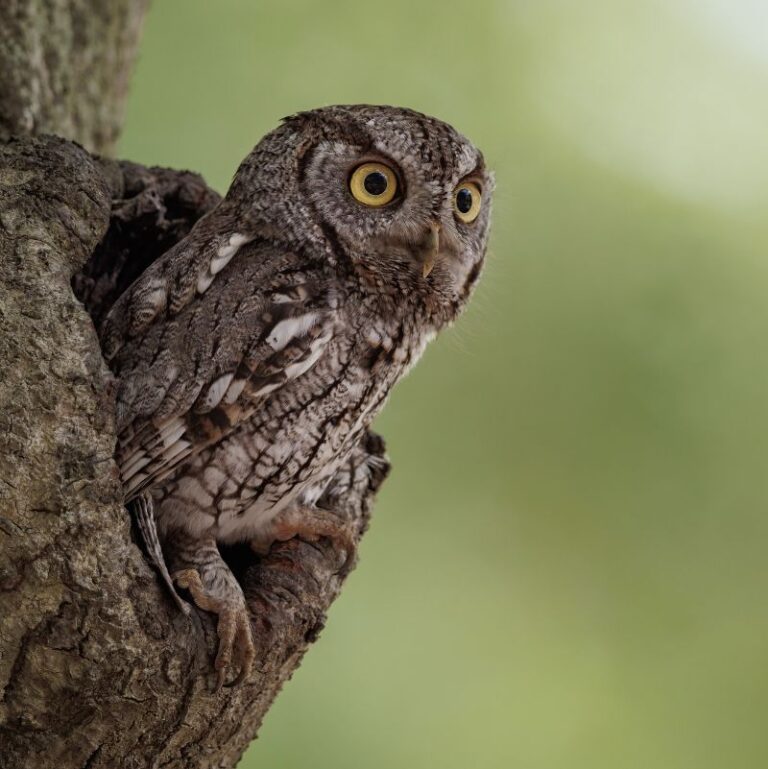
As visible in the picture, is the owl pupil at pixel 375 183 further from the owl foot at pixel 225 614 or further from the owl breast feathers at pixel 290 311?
the owl foot at pixel 225 614

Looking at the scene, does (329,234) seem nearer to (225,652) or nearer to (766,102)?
(225,652)

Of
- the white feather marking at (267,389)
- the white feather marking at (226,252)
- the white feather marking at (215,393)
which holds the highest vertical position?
the white feather marking at (226,252)

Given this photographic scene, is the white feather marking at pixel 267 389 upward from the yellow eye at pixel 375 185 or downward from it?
downward

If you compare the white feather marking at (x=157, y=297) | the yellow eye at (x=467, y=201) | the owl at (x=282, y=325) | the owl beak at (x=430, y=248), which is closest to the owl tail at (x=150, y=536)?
the owl at (x=282, y=325)

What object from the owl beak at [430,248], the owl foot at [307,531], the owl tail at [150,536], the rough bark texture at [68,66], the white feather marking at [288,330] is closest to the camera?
the owl tail at [150,536]

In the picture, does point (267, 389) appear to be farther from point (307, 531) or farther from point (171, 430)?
point (307, 531)

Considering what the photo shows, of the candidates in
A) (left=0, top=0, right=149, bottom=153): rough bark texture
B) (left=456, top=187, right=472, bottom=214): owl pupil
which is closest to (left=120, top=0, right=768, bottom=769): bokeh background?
(left=0, top=0, right=149, bottom=153): rough bark texture

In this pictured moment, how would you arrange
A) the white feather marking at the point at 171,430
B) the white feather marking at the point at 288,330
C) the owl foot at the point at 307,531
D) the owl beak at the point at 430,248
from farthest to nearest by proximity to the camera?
the owl foot at the point at 307,531 < the owl beak at the point at 430,248 < the white feather marking at the point at 288,330 < the white feather marking at the point at 171,430
